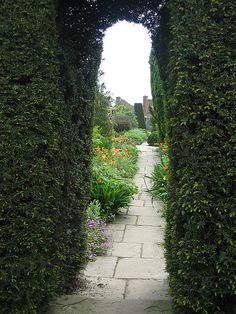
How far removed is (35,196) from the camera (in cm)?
241

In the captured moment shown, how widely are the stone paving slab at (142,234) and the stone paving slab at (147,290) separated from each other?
5.07 ft

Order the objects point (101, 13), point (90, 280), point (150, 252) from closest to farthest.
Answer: point (101, 13), point (90, 280), point (150, 252)

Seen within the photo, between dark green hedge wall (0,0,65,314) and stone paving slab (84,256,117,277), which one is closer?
dark green hedge wall (0,0,65,314)

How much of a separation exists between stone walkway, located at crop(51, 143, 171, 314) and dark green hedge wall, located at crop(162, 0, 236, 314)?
79 cm

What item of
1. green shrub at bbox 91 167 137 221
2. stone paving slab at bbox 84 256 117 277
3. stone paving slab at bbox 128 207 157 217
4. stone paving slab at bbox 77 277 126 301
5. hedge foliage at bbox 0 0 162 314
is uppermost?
hedge foliage at bbox 0 0 162 314

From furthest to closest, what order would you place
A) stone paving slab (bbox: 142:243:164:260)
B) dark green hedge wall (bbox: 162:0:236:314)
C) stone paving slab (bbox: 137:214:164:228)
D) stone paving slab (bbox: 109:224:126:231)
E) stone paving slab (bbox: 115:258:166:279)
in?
1. stone paving slab (bbox: 137:214:164:228)
2. stone paving slab (bbox: 109:224:126:231)
3. stone paving slab (bbox: 142:243:164:260)
4. stone paving slab (bbox: 115:258:166:279)
5. dark green hedge wall (bbox: 162:0:236:314)

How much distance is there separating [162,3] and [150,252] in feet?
10.0

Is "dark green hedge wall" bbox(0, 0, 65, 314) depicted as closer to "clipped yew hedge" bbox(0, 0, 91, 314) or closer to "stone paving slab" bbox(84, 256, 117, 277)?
"clipped yew hedge" bbox(0, 0, 91, 314)

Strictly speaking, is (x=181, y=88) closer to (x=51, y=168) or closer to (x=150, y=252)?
(x=51, y=168)

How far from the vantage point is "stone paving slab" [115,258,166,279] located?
3959 millimetres

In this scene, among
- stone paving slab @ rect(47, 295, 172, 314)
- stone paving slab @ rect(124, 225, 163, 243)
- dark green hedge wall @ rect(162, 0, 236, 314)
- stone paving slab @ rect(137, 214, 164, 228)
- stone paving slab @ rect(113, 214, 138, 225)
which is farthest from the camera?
stone paving slab @ rect(113, 214, 138, 225)

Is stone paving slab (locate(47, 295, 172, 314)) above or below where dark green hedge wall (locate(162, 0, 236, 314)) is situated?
below

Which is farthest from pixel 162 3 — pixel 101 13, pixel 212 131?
pixel 212 131

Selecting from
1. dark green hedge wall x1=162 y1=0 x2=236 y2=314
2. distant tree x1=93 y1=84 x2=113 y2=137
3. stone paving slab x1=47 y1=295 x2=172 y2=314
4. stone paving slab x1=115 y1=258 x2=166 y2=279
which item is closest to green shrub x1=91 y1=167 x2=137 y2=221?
stone paving slab x1=115 y1=258 x2=166 y2=279
